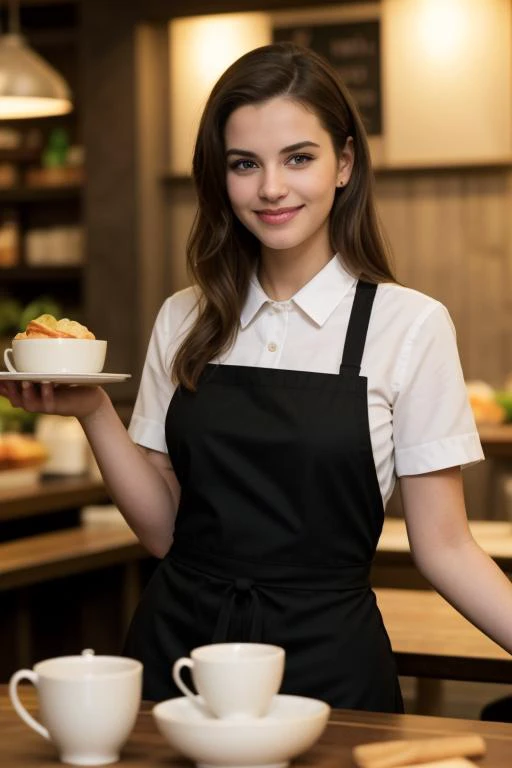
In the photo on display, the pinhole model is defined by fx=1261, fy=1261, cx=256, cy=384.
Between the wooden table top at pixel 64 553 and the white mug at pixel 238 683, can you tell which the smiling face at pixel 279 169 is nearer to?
the white mug at pixel 238 683

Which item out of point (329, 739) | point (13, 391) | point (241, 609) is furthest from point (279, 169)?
point (329, 739)

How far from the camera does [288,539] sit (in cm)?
171

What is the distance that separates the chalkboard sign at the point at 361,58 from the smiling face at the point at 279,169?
14.5 ft

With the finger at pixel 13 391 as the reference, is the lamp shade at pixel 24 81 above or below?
above

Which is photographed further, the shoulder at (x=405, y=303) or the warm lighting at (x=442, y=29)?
the warm lighting at (x=442, y=29)

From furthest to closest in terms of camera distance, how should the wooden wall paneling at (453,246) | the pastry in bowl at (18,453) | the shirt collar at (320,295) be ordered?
the wooden wall paneling at (453,246), the pastry in bowl at (18,453), the shirt collar at (320,295)

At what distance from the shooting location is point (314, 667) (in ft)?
5.58

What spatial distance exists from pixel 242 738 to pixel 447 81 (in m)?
5.26

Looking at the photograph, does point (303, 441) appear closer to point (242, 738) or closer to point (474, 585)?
point (474, 585)

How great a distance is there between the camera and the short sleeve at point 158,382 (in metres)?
1.93

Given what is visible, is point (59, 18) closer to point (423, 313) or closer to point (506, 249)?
point (506, 249)

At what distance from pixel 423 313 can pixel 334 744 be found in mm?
704

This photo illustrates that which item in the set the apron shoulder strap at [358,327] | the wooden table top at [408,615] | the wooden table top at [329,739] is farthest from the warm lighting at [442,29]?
the wooden table top at [329,739]

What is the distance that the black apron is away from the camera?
1710 mm
